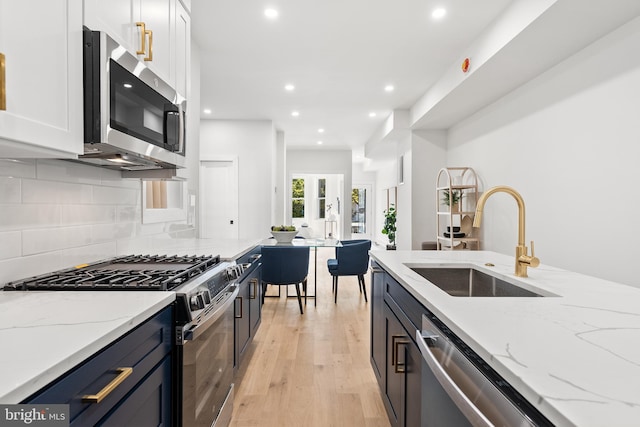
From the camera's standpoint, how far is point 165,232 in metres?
2.50

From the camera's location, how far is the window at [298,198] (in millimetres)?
10266

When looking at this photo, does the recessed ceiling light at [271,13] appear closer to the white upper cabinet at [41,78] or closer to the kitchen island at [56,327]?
the white upper cabinet at [41,78]

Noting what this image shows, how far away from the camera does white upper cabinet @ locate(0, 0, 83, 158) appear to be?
92 centimetres

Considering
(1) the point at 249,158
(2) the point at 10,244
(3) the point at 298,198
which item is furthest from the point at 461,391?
(3) the point at 298,198

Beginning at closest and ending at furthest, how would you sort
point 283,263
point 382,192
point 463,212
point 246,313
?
point 246,313, point 283,263, point 463,212, point 382,192

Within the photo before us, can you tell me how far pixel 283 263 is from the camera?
3.63 meters

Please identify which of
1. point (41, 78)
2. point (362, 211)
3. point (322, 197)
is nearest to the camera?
point (41, 78)

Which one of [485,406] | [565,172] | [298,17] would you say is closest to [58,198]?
[485,406]

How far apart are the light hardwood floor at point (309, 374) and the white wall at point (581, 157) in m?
1.35

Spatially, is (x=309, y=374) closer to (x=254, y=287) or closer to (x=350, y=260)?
(x=254, y=287)

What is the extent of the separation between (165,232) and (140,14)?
143cm

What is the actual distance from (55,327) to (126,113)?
34.7 inches

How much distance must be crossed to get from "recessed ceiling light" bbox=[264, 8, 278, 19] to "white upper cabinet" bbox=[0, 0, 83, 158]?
192 cm

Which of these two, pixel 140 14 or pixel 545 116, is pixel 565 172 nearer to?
pixel 545 116
